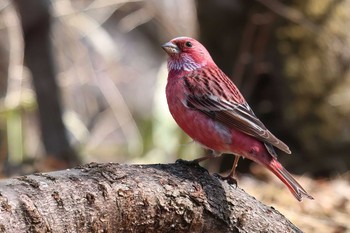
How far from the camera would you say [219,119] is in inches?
154

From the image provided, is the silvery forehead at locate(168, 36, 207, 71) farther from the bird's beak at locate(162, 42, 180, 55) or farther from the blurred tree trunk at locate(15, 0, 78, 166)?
the blurred tree trunk at locate(15, 0, 78, 166)

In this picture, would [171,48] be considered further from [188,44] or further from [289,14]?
[289,14]

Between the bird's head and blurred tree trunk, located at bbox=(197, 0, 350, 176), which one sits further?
blurred tree trunk, located at bbox=(197, 0, 350, 176)

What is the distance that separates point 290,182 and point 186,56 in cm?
98

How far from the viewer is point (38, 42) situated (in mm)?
7754

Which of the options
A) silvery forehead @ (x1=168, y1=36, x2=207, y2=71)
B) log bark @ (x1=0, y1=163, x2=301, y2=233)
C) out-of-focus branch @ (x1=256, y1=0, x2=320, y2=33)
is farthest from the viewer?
out-of-focus branch @ (x1=256, y1=0, x2=320, y2=33)

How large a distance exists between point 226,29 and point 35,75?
1.90 metres

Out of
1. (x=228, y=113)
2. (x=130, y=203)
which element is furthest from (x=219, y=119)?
(x=130, y=203)

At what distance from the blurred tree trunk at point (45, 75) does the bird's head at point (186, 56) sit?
3.45 metres

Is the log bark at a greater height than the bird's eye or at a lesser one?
lesser

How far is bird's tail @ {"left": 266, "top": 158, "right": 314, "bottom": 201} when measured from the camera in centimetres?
361

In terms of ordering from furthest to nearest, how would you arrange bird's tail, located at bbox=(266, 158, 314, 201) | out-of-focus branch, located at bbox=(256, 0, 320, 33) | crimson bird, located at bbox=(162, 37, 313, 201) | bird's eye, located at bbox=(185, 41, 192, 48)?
out-of-focus branch, located at bbox=(256, 0, 320, 33) < bird's eye, located at bbox=(185, 41, 192, 48) < crimson bird, located at bbox=(162, 37, 313, 201) < bird's tail, located at bbox=(266, 158, 314, 201)

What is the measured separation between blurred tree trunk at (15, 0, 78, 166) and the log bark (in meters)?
4.31

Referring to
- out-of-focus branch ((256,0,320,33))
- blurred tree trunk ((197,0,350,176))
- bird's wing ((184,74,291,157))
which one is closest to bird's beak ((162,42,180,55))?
bird's wing ((184,74,291,157))
